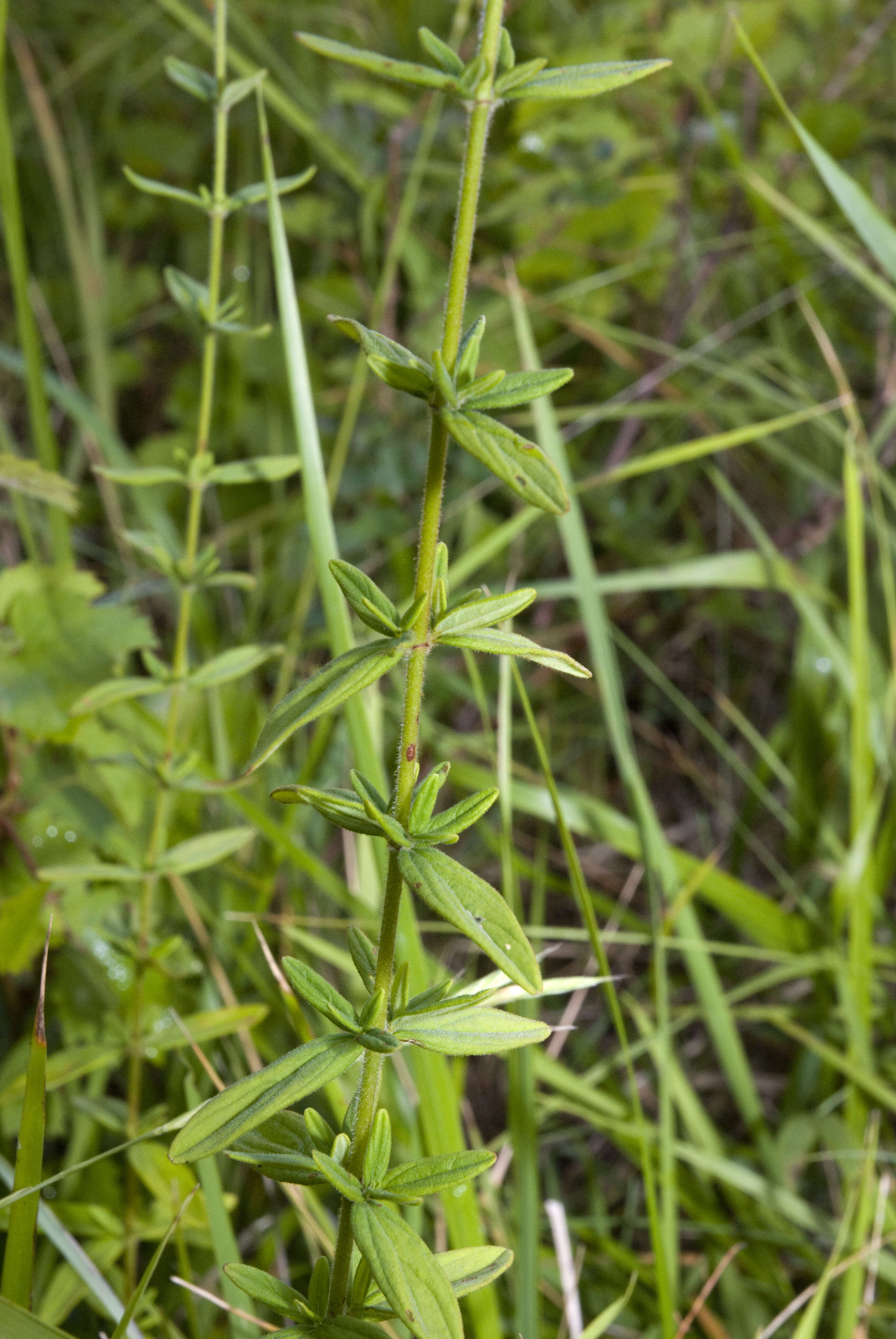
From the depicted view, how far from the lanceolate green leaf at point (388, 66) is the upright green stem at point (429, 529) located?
19mm

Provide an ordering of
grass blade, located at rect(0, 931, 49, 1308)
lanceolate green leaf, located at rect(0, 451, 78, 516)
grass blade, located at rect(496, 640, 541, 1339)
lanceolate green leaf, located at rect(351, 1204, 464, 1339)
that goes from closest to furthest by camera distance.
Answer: lanceolate green leaf, located at rect(351, 1204, 464, 1339) < grass blade, located at rect(0, 931, 49, 1308) < grass blade, located at rect(496, 640, 541, 1339) < lanceolate green leaf, located at rect(0, 451, 78, 516)

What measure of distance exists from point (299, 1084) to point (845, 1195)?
907 millimetres

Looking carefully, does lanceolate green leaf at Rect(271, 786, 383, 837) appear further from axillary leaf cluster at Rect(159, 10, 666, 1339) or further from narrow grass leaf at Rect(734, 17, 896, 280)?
narrow grass leaf at Rect(734, 17, 896, 280)

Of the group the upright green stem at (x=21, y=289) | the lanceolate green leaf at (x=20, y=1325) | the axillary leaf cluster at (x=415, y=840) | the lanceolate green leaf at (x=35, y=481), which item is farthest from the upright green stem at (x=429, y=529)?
the upright green stem at (x=21, y=289)

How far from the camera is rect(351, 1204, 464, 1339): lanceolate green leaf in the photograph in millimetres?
448

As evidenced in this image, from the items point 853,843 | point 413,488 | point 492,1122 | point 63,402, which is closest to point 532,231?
point 413,488

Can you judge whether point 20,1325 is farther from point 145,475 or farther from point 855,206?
point 855,206

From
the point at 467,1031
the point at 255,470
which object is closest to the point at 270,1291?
the point at 467,1031

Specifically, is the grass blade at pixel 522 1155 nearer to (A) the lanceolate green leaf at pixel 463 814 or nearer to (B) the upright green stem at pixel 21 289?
(A) the lanceolate green leaf at pixel 463 814

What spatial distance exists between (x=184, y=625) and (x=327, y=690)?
0.43 metres

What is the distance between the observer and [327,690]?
473 millimetres

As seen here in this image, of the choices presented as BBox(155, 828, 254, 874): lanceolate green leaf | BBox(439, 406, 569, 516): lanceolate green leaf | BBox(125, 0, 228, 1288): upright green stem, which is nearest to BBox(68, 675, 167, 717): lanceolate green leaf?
BBox(125, 0, 228, 1288): upright green stem

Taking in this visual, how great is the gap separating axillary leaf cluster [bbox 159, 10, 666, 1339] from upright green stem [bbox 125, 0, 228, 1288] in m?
0.31

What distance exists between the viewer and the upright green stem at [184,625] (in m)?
0.81
